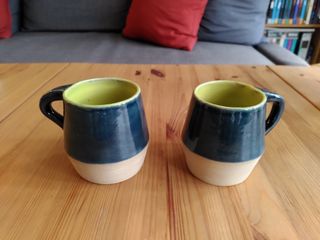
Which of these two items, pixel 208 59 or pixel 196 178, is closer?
pixel 196 178

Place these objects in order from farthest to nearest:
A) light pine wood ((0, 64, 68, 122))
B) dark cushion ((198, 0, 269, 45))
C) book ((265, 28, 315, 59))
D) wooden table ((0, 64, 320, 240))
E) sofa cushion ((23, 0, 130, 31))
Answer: book ((265, 28, 315, 59))
sofa cushion ((23, 0, 130, 31))
dark cushion ((198, 0, 269, 45))
light pine wood ((0, 64, 68, 122))
wooden table ((0, 64, 320, 240))

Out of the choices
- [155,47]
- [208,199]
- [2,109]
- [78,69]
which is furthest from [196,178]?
[155,47]

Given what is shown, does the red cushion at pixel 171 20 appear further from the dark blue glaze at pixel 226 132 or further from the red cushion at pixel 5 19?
the dark blue glaze at pixel 226 132

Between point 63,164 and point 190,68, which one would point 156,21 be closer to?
point 190,68

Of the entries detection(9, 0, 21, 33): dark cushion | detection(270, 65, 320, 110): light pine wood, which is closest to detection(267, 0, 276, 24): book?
detection(270, 65, 320, 110): light pine wood

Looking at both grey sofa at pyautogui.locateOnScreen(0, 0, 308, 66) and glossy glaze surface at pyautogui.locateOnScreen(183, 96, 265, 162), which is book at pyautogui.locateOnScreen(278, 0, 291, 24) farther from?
glossy glaze surface at pyautogui.locateOnScreen(183, 96, 265, 162)

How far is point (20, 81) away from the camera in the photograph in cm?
71

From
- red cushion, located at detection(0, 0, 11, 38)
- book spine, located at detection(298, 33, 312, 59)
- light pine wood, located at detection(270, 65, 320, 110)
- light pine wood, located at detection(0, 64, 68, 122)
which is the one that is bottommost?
book spine, located at detection(298, 33, 312, 59)

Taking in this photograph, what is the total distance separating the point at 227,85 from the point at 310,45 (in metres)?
2.29

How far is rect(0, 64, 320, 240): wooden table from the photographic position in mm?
323

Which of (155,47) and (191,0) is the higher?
(191,0)

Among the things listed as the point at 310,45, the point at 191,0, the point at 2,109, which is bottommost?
the point at 310,45

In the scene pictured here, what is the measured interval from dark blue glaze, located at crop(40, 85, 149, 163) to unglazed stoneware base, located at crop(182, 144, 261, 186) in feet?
0.24

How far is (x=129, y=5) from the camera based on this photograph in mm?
1714
